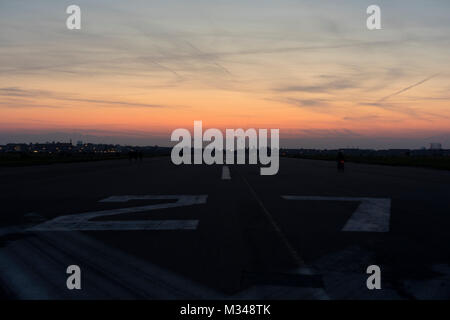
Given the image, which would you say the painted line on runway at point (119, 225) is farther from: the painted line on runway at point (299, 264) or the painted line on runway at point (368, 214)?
the painted line on runway at point (368, 214)

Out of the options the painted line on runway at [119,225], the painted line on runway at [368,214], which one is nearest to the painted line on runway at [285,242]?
the painted line on runway at [368,214]

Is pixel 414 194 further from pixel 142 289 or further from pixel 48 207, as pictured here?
pixel 142 289

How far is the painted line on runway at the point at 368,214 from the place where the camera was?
1016 centimetres

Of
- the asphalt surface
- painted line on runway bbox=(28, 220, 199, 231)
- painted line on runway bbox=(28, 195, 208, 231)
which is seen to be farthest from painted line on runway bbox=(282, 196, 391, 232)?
painted line on runway bbox=(28, 195, 208, 231)

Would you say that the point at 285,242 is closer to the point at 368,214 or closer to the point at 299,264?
the point at 299,264

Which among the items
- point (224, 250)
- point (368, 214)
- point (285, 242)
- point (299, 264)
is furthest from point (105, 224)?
point (368, 214)

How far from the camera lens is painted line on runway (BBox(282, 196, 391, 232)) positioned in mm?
10164

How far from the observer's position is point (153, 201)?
1513 cm

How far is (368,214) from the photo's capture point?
12258 mm

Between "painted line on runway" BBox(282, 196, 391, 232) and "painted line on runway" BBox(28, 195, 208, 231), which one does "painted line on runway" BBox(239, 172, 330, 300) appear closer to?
"painted line on runway" BBox(282, 196, 391, 232)

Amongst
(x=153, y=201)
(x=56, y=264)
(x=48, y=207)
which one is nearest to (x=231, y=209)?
(x=153, y=201)

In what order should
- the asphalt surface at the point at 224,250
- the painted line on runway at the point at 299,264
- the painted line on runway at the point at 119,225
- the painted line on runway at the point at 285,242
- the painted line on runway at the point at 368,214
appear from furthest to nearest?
1. the painted line on runway at the point at 368,214
2. the painted line on runway at the point at 119,225
3. the painted line on runway at the point at 285,242
4. the asphalt surface at the point at 224,250
5. the painted line on runway at the point at 299,264
